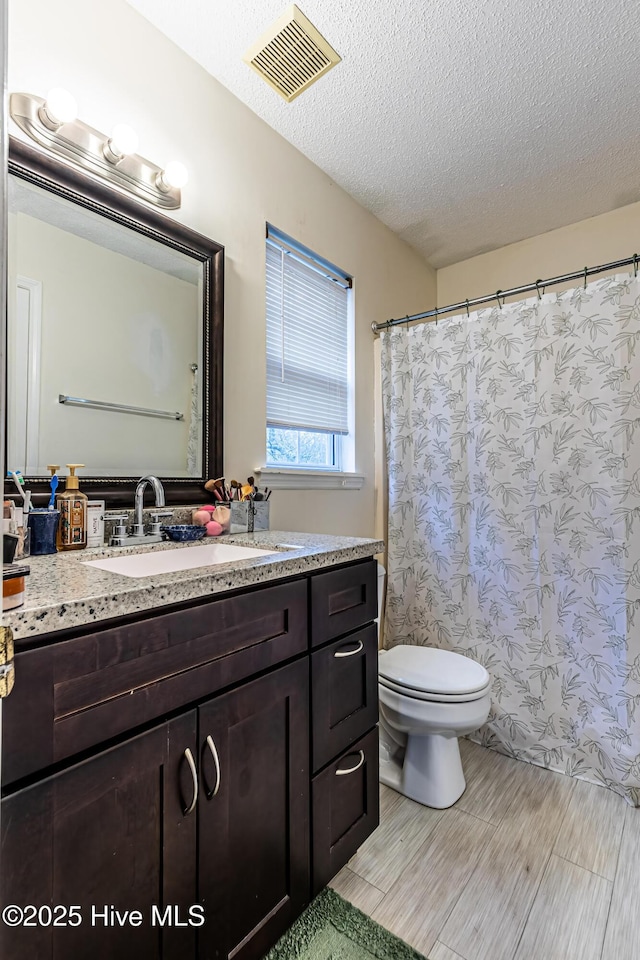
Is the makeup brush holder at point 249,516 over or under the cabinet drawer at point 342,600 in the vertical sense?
over

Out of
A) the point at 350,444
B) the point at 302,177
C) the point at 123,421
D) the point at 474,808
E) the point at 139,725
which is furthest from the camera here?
the point at 350,444

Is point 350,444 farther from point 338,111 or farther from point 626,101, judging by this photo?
point 626,101

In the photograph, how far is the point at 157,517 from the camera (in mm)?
1363

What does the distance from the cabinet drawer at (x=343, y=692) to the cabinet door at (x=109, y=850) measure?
37 centimetres

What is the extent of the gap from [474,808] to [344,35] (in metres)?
2.60

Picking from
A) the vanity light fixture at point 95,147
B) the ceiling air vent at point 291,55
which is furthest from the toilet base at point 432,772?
the ceiling air vent at point 291,55

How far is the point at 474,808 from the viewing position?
156cm

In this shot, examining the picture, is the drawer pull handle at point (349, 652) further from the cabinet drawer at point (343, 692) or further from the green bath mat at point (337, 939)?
the green bath mat at point (337, 939)

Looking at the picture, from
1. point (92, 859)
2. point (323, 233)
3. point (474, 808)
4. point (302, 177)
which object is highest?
point (302, 177)

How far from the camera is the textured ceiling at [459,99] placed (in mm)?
1376

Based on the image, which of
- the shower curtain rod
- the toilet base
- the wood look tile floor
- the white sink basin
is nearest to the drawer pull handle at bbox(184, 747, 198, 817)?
the white sink basin

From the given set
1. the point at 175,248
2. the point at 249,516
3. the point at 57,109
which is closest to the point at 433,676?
the point at 249,516

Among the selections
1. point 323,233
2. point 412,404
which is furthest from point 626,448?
point 323,233

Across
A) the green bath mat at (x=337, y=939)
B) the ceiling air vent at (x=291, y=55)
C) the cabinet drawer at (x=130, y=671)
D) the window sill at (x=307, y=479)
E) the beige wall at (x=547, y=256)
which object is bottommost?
the green bath mat at (x=337, y=939)
